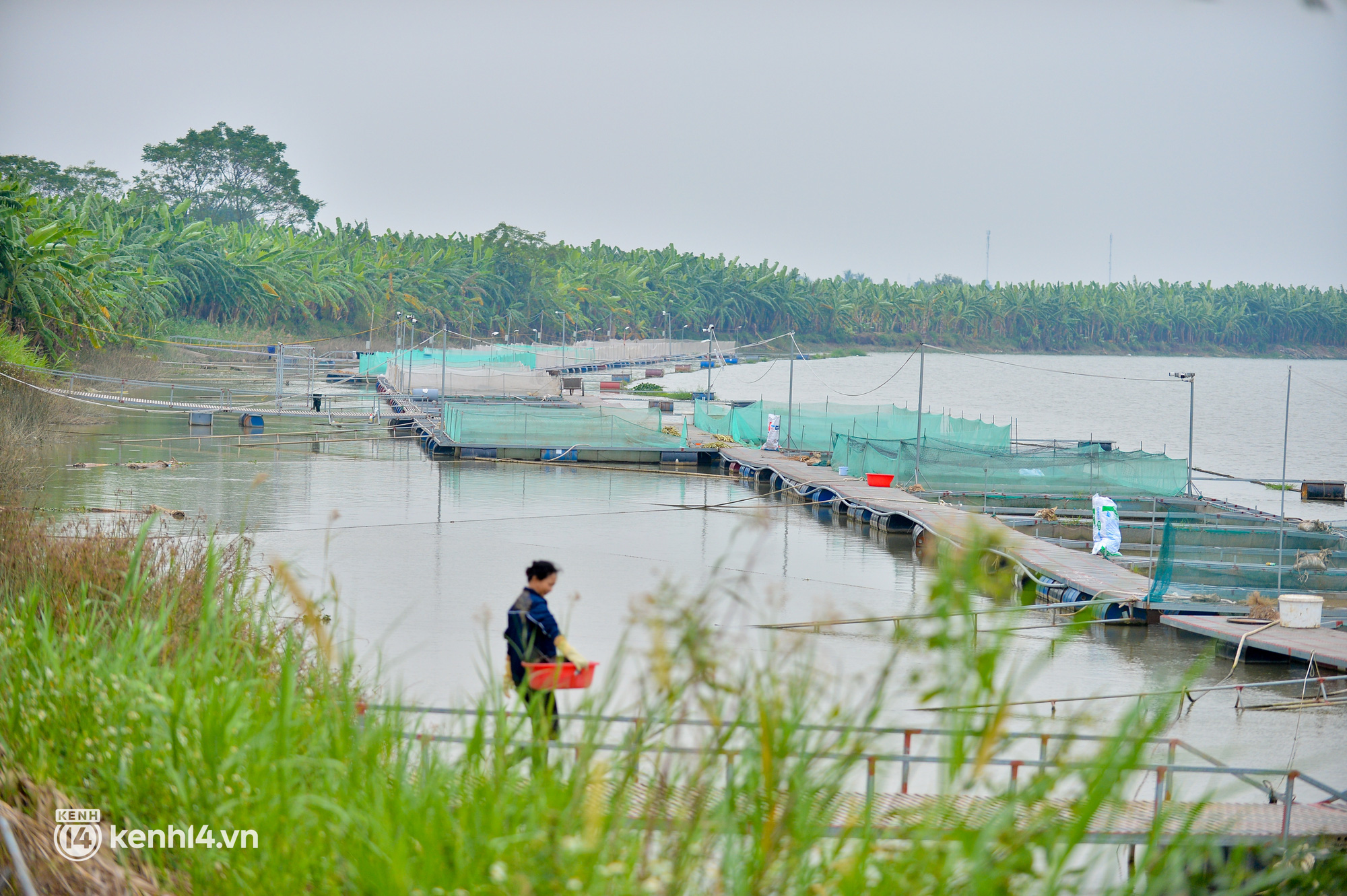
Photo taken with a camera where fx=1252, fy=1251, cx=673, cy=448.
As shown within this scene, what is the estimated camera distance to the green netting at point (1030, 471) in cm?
3039

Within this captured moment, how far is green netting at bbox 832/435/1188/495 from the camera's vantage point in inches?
1196

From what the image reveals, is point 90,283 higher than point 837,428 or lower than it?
higher

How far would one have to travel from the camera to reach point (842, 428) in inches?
1638

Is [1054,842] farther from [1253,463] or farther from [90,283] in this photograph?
[1253,463]

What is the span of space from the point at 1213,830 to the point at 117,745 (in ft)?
19.8

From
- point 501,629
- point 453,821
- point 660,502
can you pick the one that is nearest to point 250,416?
point 660,502

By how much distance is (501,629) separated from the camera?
53.7 feet

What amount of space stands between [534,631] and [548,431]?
32083 mm

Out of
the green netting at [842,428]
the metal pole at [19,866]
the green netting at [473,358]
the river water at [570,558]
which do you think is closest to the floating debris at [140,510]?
the river water at [570,558]

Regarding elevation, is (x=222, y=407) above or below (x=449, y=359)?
below

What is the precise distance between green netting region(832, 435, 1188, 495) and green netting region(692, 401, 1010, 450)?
4686 millimetres

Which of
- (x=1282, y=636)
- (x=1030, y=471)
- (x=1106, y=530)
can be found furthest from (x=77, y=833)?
(x=1030, y=471)

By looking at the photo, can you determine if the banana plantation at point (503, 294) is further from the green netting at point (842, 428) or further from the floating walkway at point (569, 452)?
the green netting at point (842, 428)

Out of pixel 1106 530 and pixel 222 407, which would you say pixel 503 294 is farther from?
pixel 1106 530
